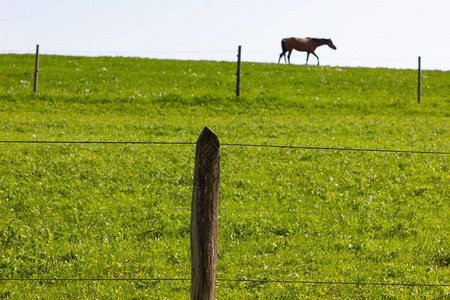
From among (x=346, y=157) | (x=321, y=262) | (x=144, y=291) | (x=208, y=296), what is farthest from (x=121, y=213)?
(x=346, y=157)

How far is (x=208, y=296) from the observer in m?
4.12

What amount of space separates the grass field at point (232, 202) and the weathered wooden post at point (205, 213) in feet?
6.92

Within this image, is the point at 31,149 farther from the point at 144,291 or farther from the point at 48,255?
the point at 144,291

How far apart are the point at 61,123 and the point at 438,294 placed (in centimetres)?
1582

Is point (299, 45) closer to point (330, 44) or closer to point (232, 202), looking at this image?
point (330, 44)

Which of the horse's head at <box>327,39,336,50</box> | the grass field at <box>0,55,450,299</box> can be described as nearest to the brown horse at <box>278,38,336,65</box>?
the horse's head at <box>327,39,336,50</box>

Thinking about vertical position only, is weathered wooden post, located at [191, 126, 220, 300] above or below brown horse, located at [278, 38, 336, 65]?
below

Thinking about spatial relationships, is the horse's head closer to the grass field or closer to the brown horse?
the brown horse

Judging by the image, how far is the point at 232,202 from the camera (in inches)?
372

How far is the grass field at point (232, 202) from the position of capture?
6.53m

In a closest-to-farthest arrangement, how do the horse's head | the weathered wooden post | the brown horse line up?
1. the weathered wooden post
2. the brown horse
3. the horse's head

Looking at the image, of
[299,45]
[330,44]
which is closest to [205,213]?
[299,45]

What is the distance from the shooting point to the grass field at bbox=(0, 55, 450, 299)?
257 inches

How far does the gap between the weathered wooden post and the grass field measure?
2.11 m
